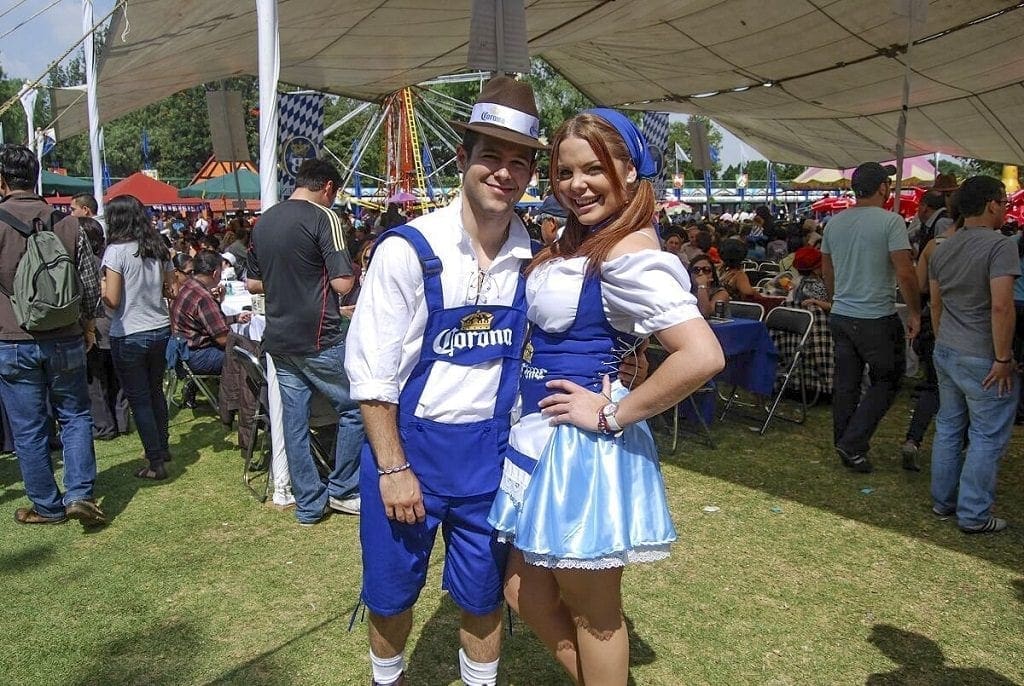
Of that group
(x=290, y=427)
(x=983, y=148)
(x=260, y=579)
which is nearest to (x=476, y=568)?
(x=260, y=579)

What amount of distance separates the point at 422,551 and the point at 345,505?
230 cm

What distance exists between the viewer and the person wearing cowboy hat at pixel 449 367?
1.88m

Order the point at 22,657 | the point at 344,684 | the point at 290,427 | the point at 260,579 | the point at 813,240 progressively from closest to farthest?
the point at 344,684, the point at 22,657, the point at 260,579, the point at 290,427, the point at 813,240

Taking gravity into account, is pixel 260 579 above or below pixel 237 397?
below

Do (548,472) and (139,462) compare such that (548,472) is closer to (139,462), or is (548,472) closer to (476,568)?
(476,568)

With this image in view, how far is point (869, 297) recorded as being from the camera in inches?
186

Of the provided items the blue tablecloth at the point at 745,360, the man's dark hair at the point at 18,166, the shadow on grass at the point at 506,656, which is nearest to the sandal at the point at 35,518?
the man's dark hair at the point at 18,166

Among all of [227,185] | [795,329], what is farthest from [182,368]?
[227,185]

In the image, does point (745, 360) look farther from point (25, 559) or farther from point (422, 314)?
point (25, 559)

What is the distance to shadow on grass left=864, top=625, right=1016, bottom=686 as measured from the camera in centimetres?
267

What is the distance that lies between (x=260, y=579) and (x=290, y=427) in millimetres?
902

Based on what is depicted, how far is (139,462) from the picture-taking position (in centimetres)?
525

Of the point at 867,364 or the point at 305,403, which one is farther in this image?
the point at 867,364

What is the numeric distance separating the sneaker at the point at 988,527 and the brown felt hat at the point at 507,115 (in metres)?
3.36
